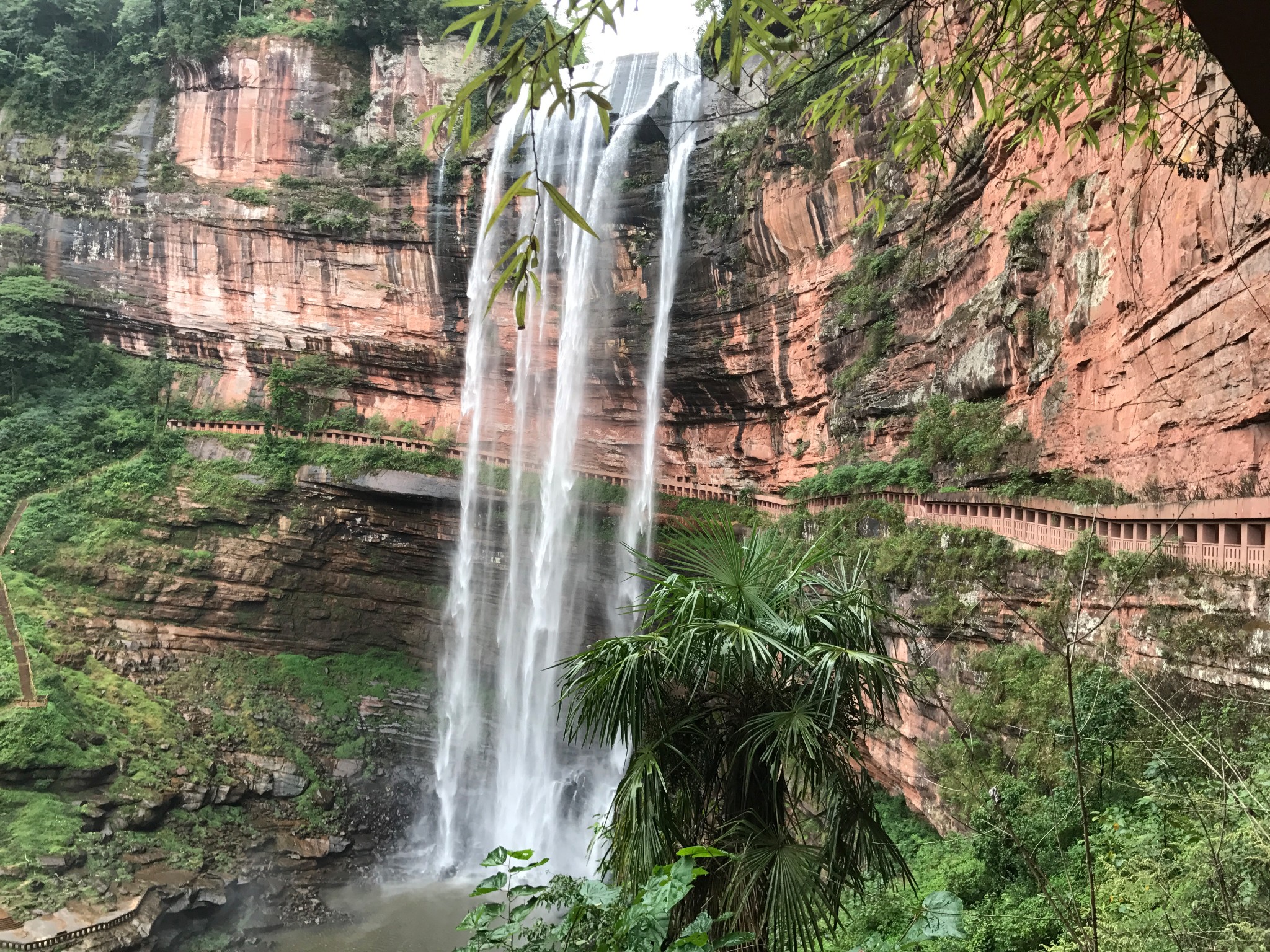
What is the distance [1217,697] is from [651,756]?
4.75 metres

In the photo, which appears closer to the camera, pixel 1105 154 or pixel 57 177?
pixel 1105 154

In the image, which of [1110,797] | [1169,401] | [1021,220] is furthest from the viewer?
[1021,220]

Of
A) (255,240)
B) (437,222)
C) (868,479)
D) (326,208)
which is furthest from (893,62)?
(255,240)

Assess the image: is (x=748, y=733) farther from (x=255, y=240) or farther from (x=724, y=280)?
(x=255, y=240)

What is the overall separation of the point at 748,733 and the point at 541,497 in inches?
633

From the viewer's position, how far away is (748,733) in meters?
3.11

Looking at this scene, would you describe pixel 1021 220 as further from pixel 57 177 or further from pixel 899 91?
pixel 57 177

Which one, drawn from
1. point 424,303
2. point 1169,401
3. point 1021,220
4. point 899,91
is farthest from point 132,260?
point 1169,401

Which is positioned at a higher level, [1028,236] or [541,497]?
[1028,236]

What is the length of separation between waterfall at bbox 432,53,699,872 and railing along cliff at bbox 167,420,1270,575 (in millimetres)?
6060

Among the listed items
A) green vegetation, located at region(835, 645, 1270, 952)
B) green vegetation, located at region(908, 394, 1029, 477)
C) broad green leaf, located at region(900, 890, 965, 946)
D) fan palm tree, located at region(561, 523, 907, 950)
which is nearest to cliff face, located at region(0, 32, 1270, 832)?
green vegetation, located at region(908, 394, 1029, 477)

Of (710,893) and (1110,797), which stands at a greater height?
(710,893)

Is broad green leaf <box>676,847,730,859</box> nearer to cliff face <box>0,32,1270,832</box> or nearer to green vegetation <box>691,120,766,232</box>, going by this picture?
cliff face <box>0,32,1270,832</box>

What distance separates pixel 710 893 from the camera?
10.1ft
